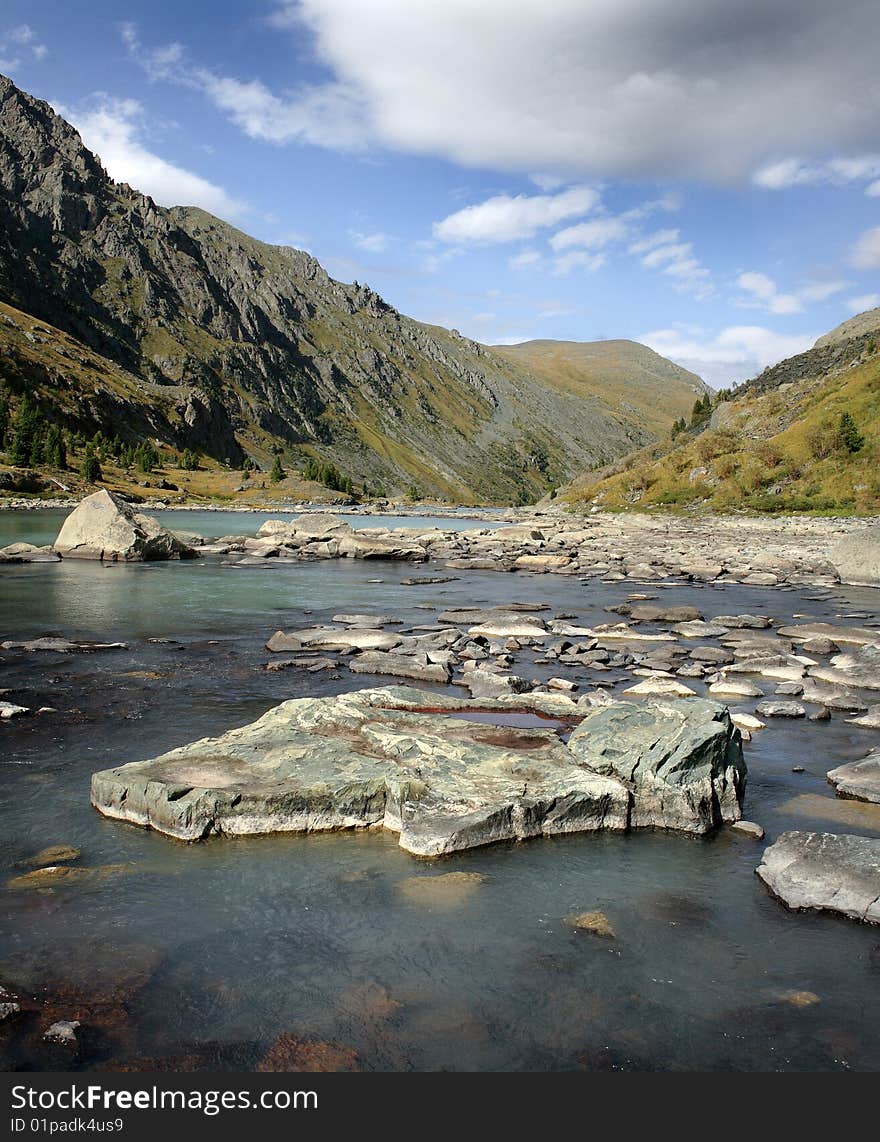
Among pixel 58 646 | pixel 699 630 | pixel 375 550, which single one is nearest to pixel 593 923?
pixel 699 630

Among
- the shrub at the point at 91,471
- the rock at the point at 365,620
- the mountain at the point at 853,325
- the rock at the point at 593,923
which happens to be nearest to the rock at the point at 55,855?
the rock at the point at 593,923

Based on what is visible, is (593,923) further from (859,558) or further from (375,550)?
(375,550)

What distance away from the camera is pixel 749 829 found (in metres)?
9.93

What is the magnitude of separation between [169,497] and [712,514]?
10992cm

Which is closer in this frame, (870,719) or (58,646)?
(870,719)

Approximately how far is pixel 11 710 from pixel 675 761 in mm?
12184

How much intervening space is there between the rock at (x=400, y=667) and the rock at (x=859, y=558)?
28.0 m

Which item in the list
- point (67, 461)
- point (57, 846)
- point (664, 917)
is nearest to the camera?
point (664, 917)

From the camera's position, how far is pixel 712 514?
8050 cm

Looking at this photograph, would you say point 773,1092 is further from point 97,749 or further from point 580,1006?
point 97,749

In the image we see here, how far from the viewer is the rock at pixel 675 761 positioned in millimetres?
10188

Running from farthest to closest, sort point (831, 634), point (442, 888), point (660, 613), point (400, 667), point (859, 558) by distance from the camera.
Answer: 1. point (859, 558)
2. point (660, 613)
3. point (831, 634)
4. point (400, 667)
5. point (442, 888)

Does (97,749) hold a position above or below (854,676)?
below

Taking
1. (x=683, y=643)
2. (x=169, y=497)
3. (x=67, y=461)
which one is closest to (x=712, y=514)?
(x=683, y=643)
